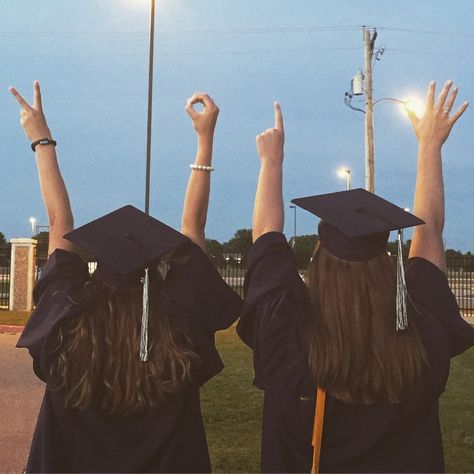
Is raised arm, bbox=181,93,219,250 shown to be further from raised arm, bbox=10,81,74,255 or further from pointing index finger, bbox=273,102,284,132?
raised arm, bbox=10,81,74,255

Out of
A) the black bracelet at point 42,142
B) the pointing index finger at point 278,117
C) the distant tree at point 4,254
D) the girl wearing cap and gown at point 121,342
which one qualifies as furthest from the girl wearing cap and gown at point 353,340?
the distant tree at point 4,254

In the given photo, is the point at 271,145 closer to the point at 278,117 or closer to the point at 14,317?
the point at 278,117

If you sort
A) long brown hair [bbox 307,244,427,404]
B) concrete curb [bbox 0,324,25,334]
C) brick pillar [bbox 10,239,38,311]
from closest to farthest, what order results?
long brown hair [bbox 307,244,427,404]
concrete curb [bbox 0,324,25,334]
brick pillar [bbox 10,239,38,311]

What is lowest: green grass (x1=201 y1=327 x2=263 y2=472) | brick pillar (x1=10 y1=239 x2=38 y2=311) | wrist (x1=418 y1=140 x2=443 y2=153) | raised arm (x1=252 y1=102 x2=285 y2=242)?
green grass (x1=201 y1=327 x2=263 y2=472)

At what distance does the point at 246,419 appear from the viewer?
6613mm

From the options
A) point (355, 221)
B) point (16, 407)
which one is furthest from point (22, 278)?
point (355, 221)

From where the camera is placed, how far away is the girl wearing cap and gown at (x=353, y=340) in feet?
6.21

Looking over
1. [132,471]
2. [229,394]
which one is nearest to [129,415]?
[132,471]

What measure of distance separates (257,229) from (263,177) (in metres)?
0.20

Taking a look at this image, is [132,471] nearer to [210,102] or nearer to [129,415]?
[129,415]

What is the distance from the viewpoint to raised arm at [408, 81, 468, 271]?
217 centimetres

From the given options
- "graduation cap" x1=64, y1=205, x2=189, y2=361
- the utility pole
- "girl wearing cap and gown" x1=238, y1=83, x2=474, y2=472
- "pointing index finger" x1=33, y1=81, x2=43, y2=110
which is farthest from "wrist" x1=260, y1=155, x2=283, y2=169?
A: the utility pole

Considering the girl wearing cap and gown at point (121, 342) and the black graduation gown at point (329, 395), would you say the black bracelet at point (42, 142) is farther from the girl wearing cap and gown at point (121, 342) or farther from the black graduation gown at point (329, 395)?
the black graduation gown at point (329, 395)

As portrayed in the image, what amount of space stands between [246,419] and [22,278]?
48.4ft
